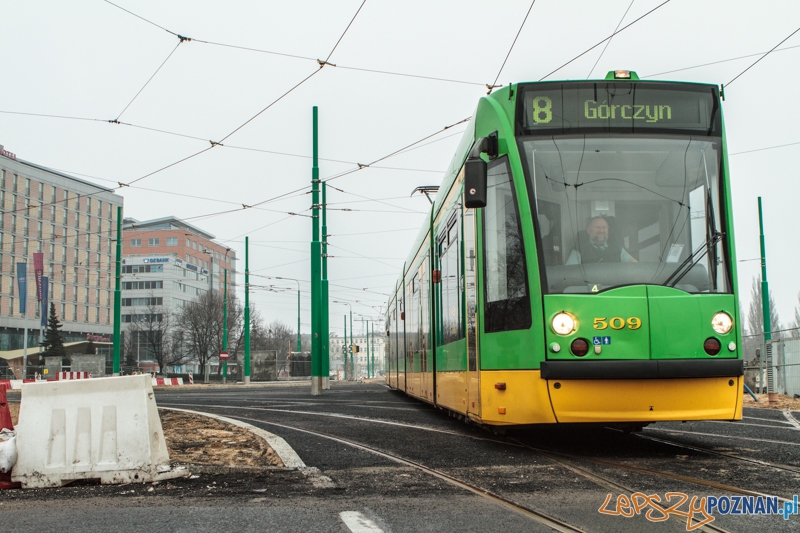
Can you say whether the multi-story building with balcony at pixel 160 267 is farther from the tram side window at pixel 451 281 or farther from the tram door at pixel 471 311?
the tram door at pixel 471 311

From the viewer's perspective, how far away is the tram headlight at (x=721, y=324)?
6902mm

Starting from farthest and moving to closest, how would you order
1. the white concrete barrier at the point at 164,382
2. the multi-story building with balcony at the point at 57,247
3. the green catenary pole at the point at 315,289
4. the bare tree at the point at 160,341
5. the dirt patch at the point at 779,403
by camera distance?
the multi-story building with balcony at the point at 57,247, the bare tree at the point at 160,341, the white concrete barrier at the point at 164,382, the green catenary pole at the point at 315,289, the dirt patch at the point at 779,403

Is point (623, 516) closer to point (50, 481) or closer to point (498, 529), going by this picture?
point (498, 529)

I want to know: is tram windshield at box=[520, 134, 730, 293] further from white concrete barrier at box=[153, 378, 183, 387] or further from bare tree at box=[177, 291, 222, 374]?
bare tree at box=[177, 291, 222, 374]

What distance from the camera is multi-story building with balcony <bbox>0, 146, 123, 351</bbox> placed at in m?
76.0

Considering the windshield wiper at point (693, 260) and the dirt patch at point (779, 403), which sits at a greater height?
the windshield wiper at point (693, 260)

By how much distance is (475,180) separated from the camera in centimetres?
715

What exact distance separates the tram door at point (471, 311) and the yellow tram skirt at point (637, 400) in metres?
1.30

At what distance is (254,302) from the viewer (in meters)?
82.6

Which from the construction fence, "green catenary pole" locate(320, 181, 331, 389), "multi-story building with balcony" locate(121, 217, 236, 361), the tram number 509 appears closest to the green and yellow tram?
the tram number 509

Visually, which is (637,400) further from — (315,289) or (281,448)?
(315,289)

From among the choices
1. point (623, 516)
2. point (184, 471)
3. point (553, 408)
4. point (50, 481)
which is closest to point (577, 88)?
point (553, 408)

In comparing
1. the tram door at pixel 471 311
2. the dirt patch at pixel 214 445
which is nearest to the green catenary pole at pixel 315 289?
the dirt patch at pixel 214 445

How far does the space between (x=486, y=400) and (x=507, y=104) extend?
9.15 ft
